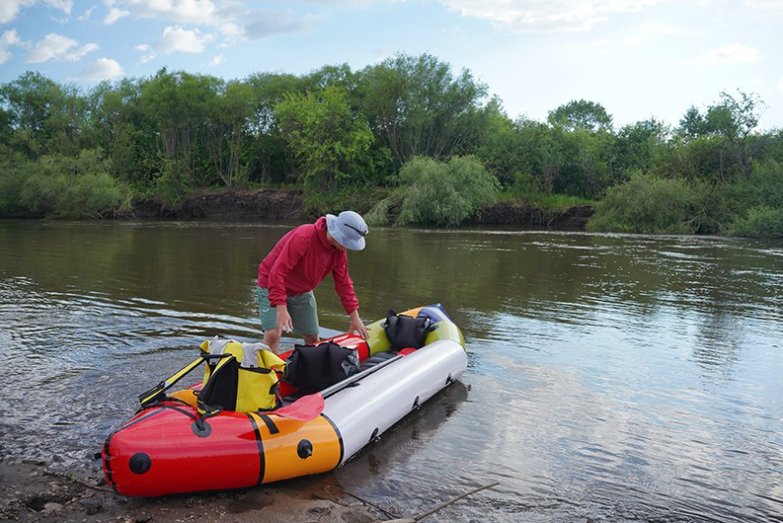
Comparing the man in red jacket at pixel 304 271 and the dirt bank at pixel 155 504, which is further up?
the man in red jacket at pixel 304 271

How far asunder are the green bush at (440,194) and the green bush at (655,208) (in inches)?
251

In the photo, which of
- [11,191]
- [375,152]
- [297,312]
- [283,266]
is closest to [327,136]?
[375,152]

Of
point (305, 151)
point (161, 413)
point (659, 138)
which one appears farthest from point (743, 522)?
point (659, 138)

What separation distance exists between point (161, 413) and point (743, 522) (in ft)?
11.9

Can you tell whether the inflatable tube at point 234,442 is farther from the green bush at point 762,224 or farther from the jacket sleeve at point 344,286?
the green bush at point 762,224

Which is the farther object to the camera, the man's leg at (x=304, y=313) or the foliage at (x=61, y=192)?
the foliage at (x=61, y=192)

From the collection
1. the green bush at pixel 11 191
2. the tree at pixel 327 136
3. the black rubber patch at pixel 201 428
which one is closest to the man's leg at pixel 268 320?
the black rubber patch at pixel 201 428

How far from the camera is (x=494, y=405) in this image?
5680 millimetres

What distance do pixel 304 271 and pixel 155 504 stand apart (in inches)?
89.7

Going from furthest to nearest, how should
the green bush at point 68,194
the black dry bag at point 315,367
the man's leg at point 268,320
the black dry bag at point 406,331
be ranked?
the green bush at point 68,194, the black dry bag at point 406,331, the man's leg at point 268,320, the black dry bag at point 315,367

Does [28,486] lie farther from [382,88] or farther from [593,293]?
[382,88]

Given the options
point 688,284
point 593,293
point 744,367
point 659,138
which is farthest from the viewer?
point 659,138

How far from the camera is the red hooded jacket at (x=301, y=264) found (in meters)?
5.12

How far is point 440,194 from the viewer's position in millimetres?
30547
